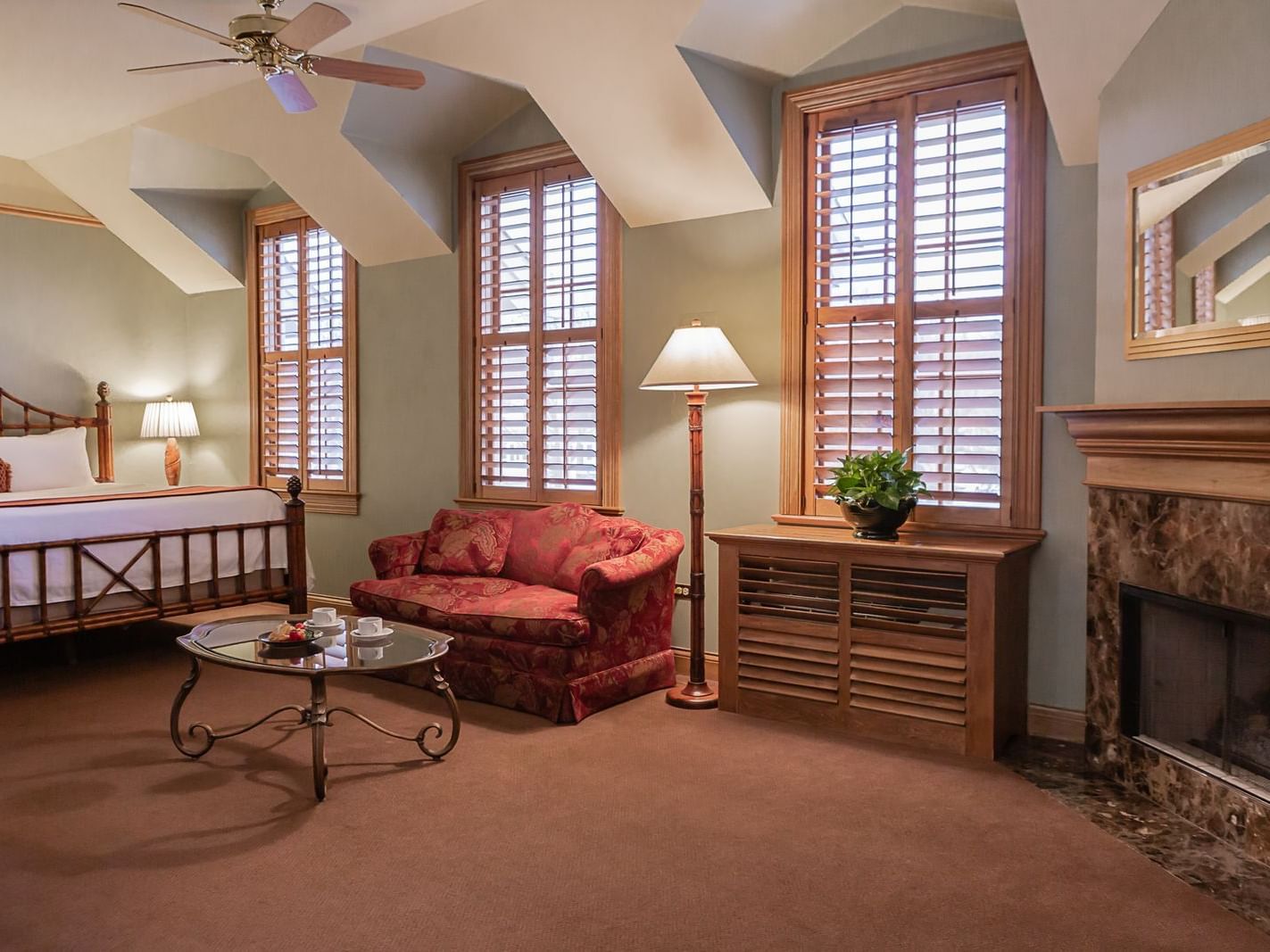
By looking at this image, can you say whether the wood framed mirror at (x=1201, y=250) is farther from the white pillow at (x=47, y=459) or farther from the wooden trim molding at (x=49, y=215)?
the wooden trim molding at (x=49, y=215)

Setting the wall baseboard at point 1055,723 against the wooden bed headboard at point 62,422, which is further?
the wooden bed headboard at point 62,422

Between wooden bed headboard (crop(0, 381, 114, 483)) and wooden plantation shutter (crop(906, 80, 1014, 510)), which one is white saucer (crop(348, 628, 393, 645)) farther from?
wooden bed headboard (crop(0, 381, 114, 483))

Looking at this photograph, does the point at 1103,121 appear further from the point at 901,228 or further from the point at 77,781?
the point at 77,781

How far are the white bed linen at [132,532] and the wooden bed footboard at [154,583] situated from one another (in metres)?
0.01

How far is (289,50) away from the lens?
355cm

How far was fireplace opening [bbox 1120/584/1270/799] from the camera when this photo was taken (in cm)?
291

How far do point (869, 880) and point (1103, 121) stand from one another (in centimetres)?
257

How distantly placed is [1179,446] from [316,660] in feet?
9.05

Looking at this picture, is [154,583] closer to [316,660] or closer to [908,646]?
[316,660]

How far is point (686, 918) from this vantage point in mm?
2455

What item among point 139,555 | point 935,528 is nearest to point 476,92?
point 139,555

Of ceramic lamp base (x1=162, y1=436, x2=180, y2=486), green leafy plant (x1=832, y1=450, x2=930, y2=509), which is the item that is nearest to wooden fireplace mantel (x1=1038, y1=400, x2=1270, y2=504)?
green leafy plant (x1=832, y1=450, x2=930, y2=509)

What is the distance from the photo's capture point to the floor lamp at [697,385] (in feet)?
13.8

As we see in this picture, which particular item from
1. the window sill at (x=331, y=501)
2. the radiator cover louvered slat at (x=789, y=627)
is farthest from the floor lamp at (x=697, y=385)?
the window sill at (x=331, y=501)
